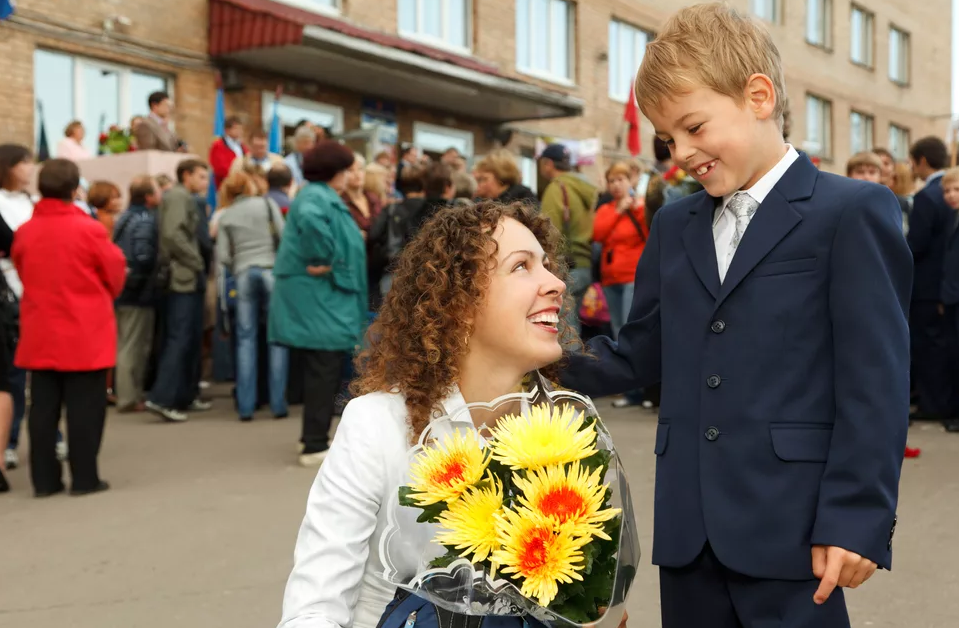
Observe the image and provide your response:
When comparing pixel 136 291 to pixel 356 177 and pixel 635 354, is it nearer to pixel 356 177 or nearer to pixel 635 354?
pixel 356 177

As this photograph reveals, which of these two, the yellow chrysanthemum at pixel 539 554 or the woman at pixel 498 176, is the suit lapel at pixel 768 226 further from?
the woman at pixel 498 176

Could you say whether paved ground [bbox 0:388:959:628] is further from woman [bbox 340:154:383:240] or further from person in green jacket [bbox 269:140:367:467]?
woman [bbox 340:154:383:240]

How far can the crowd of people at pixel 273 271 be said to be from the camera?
6262mm

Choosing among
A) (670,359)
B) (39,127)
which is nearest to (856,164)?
(670,359)

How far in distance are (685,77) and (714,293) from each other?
1.49 feet

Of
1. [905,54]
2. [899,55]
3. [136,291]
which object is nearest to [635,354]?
[136,291]

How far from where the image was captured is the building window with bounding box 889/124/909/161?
3441 centimetres

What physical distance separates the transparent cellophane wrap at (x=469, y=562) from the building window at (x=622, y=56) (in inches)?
831

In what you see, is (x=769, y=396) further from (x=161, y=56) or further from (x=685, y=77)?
(x=161, y=56)

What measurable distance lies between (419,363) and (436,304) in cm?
15

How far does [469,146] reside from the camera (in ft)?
63.3

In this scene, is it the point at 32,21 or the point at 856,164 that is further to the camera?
the point at 32,21

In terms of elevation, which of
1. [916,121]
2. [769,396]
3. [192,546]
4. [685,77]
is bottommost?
[192,546]

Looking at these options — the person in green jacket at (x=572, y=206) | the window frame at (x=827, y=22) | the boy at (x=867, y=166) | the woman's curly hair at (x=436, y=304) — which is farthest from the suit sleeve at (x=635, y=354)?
the window frame at (x=827, y=22)
